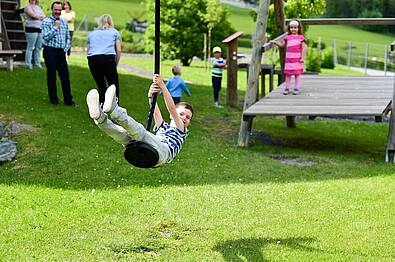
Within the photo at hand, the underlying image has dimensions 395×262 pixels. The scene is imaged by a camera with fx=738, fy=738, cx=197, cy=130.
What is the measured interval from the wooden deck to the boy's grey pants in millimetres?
5621

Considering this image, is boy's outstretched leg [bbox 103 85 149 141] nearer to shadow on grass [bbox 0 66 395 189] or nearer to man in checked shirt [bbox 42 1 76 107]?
shadow on grass [bbox 0 66 395 189]

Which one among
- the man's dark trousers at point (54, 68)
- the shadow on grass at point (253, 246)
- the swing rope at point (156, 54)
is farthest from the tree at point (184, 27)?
the swing rope at point (156, 54)

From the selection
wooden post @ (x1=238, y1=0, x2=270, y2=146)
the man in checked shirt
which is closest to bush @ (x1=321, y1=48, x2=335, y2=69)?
wooden post @ (x1=238, y1=0, x2=270, y2=146)

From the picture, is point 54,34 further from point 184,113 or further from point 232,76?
point 184,113

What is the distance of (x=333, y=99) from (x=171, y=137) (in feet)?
21.3

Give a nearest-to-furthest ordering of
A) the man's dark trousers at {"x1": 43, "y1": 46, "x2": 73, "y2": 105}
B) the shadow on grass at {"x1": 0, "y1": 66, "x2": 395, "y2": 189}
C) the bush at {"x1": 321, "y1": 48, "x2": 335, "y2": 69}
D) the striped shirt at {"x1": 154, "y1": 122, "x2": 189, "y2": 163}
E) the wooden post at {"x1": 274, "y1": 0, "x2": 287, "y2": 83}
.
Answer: the striped shirt at {"x1": 154, "y1": 122, "x2": 189, "y2": 163}, the shadow on grass at {"x1": 0, "y1": 66, "x2": 395, "y2": 189}, the man's dark trousers at {"x1": 43, "y1": 46, "x2": 73, "y2": 105}, the wooden post at {"x1": 274, "y1": 0, "x2": 287, "y2": 83}, the bush at {"x1": 321, "y1": 48, "x2": 335, "y2": 69}

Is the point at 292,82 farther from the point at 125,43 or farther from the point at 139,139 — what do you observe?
the point at 125,43

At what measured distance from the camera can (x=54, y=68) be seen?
1289cm

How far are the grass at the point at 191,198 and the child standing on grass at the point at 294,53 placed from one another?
112 cm

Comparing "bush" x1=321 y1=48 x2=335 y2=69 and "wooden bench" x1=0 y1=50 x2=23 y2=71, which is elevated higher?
"wooden bench" x1=0 y1=50 x2=23 y2=71

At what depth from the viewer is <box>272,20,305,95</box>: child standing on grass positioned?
43.9 ft

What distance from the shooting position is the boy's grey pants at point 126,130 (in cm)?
609

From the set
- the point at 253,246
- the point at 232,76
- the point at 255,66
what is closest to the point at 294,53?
the point at 255,66

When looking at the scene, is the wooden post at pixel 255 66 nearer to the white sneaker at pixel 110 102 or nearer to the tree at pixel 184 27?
the white sneaker at pixel 110 102
